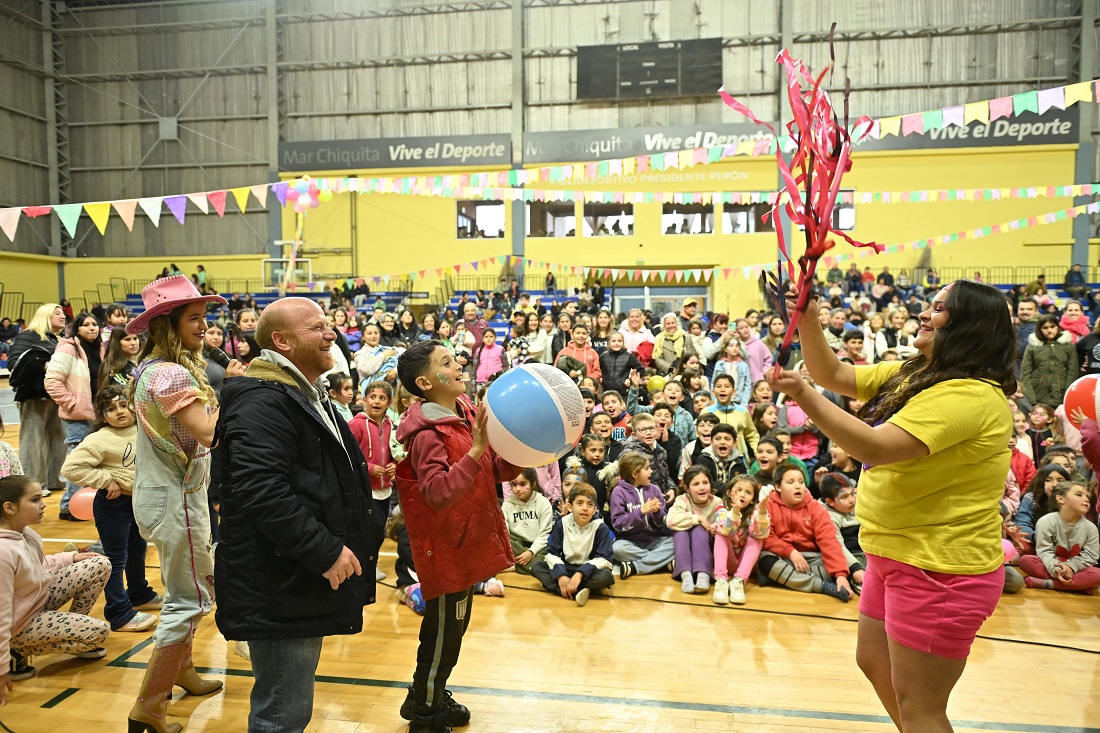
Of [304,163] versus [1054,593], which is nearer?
[1054,593]

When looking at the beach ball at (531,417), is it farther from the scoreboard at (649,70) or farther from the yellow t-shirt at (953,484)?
the scoreboard at (649,70)

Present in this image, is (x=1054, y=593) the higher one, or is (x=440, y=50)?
(x=440, y=50)

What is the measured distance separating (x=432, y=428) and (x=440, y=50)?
20.1 m

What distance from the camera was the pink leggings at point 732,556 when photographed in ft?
15.8

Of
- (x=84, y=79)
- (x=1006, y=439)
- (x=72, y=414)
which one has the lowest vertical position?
(x=72, y=414)

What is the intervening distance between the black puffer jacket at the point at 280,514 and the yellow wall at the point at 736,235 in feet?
58.3

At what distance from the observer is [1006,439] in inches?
76.0

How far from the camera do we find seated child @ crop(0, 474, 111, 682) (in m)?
3.04

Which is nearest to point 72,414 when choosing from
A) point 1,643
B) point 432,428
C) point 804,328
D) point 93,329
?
point 93,329

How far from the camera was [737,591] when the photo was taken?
4641mm

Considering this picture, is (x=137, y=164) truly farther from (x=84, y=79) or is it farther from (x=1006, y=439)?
(x=1006, y=439)

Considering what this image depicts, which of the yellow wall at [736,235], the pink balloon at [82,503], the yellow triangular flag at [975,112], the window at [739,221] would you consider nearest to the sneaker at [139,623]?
the pink balloon at [82,503]

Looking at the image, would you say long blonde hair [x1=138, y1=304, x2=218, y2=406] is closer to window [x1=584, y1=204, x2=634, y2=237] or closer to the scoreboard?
window [x1=584, y1=204, x2=634, y2=237]

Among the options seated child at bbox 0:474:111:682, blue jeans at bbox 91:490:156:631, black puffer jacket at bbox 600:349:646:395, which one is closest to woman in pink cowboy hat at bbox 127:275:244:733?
seated child at bbox 0:474:111:682
